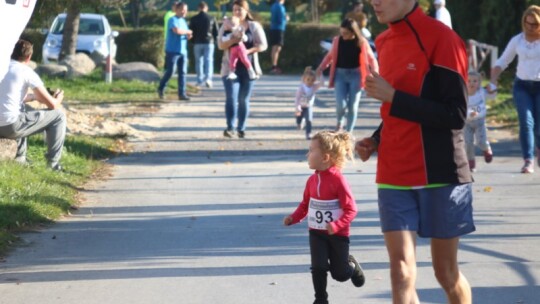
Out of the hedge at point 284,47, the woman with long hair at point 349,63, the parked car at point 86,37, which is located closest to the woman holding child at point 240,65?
the woman with long hair at point 349,63

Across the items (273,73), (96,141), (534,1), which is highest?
(534,1)

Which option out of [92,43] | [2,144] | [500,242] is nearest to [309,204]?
[500,242]

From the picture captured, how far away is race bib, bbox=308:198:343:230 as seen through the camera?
246 inches

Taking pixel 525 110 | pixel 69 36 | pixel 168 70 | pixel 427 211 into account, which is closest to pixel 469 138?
pixel 525 110

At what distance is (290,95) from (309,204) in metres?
18.3

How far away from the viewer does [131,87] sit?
80.2 ft

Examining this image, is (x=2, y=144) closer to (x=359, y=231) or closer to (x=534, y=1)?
(x=359, y=231)

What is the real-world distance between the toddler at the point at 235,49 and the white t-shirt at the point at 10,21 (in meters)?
10.3

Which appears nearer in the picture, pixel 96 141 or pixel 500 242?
pixel 500 242

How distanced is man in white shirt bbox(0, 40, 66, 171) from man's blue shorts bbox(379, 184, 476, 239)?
21.1 ft

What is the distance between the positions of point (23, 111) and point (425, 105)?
23.7 feet

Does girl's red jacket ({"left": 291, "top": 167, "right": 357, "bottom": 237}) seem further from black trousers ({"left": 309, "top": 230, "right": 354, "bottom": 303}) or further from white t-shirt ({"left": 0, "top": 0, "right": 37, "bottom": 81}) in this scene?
white t-shirt ({"left": 0, "top": 0, "right": 37, "bottom": 81})

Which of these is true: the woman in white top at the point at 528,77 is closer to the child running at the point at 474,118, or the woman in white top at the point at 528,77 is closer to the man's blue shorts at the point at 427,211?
the child running at the point at 474,118

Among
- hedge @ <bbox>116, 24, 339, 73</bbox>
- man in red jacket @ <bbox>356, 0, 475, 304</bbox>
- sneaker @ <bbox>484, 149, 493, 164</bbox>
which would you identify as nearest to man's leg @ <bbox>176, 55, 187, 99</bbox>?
→ sneaker @ <bbox>484, 149, 493, 164</bbox>
